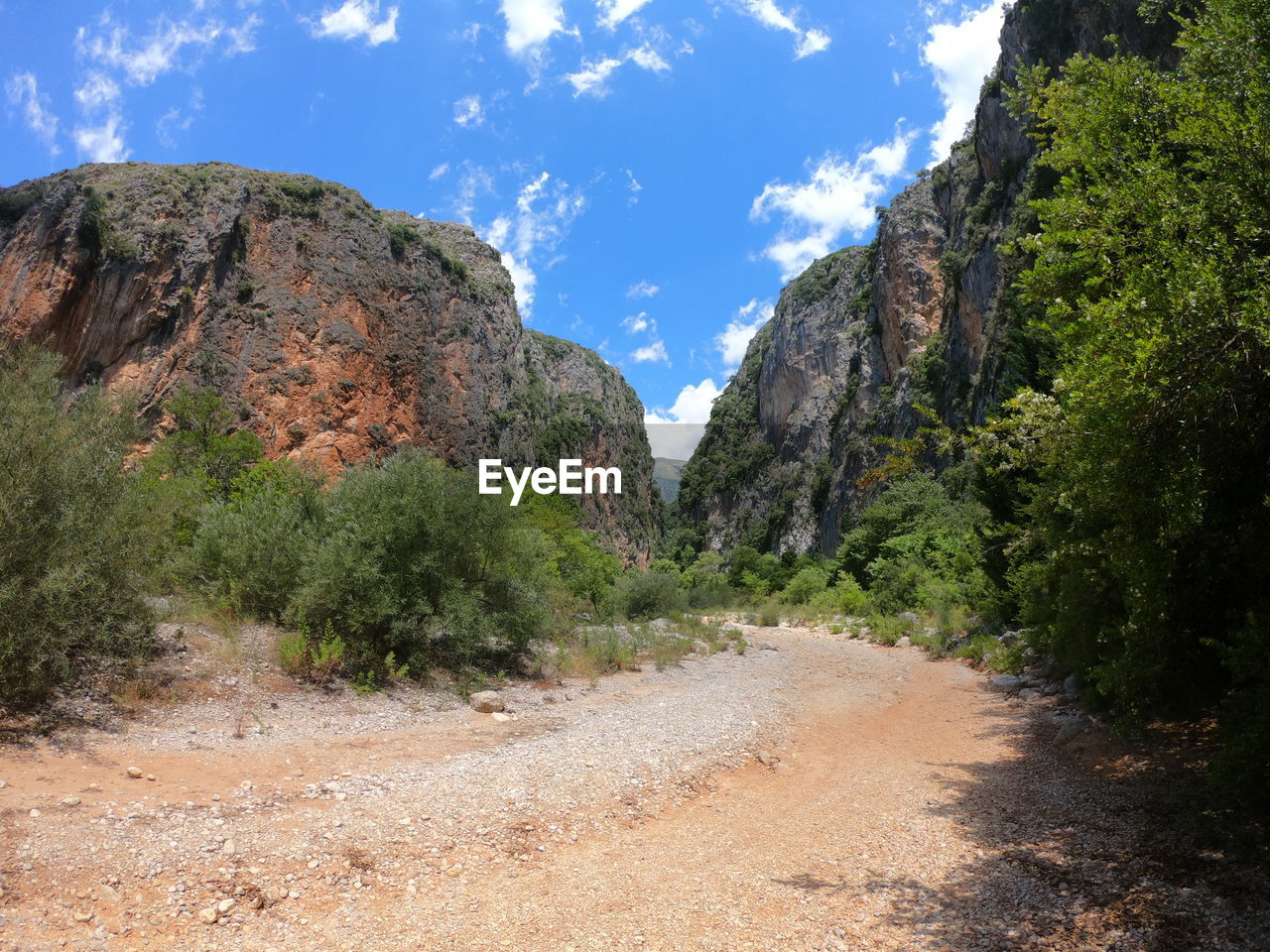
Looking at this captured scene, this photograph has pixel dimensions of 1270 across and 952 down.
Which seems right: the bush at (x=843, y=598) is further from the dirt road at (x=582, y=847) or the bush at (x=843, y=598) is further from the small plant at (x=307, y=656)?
the small plant at (x=307, y=656)

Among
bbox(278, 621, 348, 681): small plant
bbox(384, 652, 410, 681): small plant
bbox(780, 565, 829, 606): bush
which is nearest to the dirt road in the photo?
bbox(278, 621, 348, 681): small plant

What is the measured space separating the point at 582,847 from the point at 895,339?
62695mm

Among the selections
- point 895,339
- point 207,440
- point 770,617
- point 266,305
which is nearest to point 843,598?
point 770,617

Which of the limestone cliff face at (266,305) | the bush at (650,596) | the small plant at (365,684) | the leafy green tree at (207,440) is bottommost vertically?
the bush at (650,596)

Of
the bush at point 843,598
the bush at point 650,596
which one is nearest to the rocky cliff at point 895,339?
the bush at point 843,598

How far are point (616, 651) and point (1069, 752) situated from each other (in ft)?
33.6

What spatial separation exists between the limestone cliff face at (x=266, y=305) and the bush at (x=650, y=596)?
2334 centimetres

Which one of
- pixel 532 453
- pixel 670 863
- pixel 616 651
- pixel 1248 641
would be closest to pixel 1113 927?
pixel 1248 641

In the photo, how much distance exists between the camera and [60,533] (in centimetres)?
768

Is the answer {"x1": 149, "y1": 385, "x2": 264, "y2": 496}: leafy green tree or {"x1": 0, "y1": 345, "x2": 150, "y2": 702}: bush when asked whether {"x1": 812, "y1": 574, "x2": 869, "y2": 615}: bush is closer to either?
{"x1": 149, "y1": 385, "x2": 264, "y2": 496}: leafy green tree

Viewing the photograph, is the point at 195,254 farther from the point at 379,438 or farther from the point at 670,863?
the point at 670,863

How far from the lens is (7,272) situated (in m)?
39.6

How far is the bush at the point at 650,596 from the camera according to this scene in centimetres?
2923

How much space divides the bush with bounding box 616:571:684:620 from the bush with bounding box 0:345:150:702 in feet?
69.2
